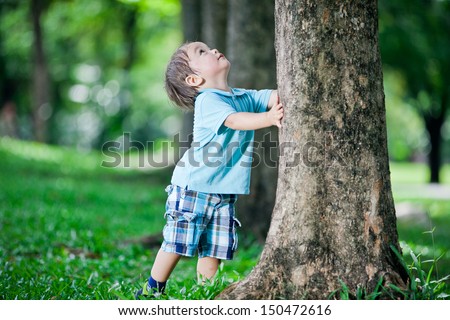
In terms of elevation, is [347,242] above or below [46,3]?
below

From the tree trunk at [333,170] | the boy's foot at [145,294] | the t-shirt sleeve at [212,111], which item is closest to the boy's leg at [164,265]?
the boy's foot at [145,294]

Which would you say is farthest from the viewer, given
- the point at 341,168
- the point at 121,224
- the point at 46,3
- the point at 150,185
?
the point at 46,3

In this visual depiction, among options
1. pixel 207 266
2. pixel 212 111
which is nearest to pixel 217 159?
pixel 212 111

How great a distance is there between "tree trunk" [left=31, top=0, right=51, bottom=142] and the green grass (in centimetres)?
577

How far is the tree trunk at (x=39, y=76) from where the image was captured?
19.9 m

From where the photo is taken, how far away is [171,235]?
3.86m

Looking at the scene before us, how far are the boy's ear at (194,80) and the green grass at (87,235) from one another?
1227 millimetres

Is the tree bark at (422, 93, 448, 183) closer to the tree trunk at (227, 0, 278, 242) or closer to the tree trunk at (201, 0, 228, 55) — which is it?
the tree trunk at (201, 0, 228, 55)

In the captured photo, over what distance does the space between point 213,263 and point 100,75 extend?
1143 inches

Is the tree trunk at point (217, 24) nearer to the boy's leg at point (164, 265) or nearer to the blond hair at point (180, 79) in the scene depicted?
the blond hair at point (180, 79)

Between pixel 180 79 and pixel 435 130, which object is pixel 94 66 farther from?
pixel 180 79

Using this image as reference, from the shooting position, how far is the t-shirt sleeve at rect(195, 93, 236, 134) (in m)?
3.61

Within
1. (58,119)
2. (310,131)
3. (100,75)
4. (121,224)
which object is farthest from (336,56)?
(58,119)
